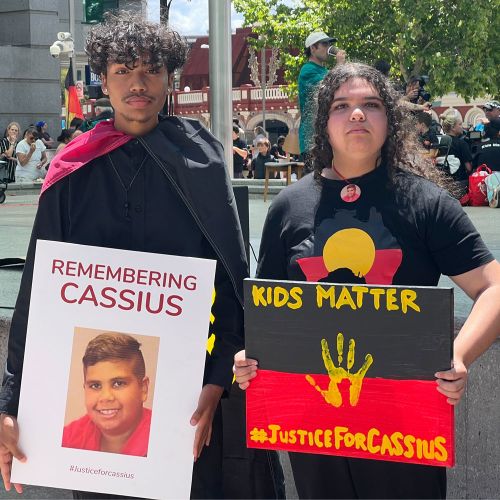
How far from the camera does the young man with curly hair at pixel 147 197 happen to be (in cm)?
258

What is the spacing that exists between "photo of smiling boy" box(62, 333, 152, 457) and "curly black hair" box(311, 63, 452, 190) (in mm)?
653

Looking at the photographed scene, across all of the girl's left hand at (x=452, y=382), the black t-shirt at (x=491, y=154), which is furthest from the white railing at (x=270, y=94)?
the girl's left hand at (x=452, y=382)

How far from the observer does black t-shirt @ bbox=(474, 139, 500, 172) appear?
484 inches

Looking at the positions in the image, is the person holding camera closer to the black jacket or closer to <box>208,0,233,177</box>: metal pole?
<box>208,0,233,177</box>: metal pole

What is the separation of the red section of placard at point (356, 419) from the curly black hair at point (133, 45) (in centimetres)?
85

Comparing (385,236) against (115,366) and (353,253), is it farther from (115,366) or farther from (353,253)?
(115,366)

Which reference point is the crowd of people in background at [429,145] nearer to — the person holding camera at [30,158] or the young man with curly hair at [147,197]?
the person holding camera at [30,158]

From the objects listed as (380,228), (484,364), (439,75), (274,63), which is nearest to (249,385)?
(380,228)

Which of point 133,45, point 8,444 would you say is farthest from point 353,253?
point 8,444

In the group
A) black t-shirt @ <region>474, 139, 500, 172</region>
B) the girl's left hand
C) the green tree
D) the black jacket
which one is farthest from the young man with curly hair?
the green tree

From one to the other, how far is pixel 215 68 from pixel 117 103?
4369mm

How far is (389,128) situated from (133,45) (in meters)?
0.67

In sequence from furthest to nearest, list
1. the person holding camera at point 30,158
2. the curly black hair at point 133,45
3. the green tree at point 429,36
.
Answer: the green tree at point 429,36, the person holding camera at point 30,158, the curly black hair at point 133,45

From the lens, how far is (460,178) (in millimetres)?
12219
